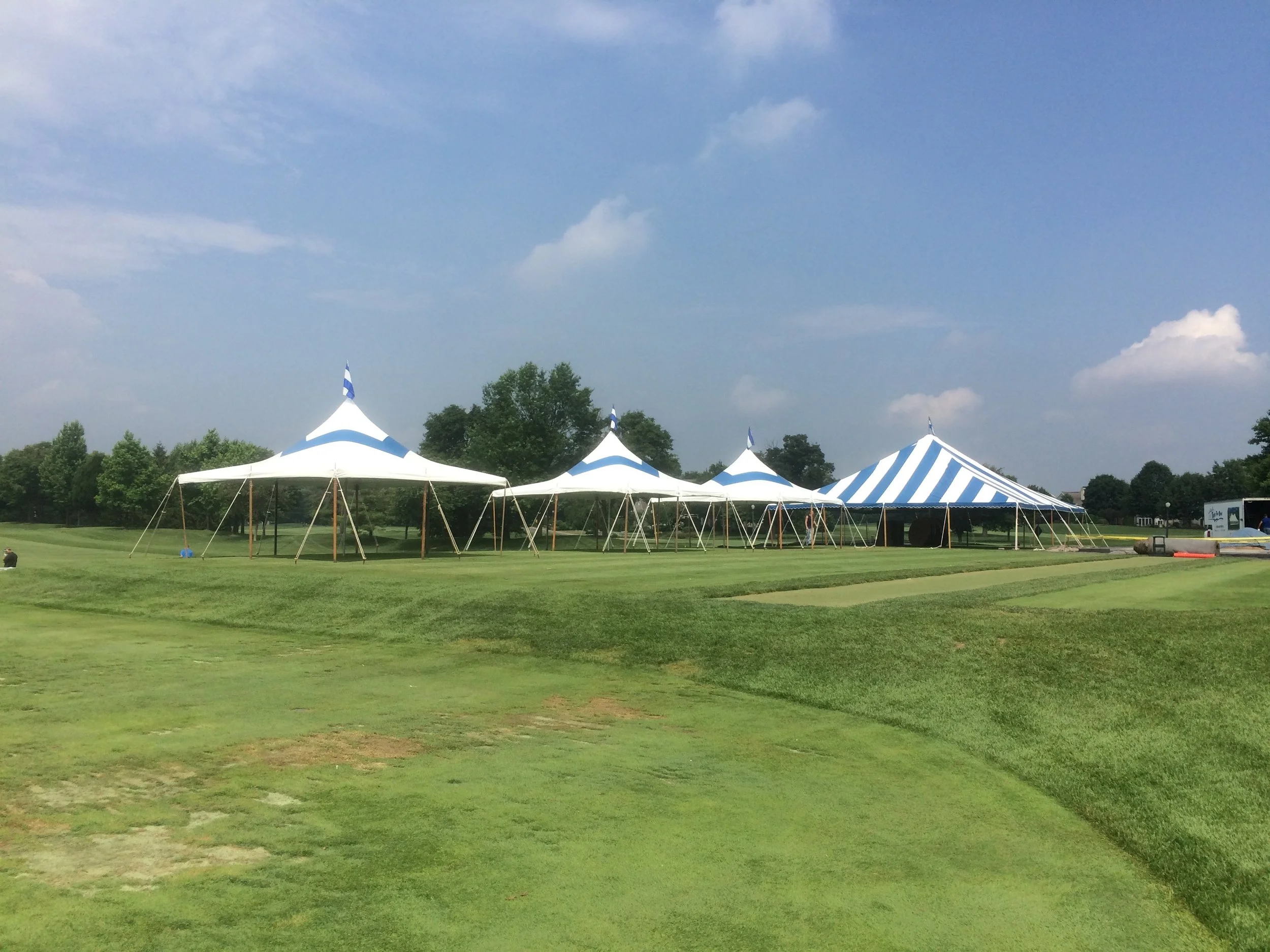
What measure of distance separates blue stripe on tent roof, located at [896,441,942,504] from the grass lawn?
28025mm

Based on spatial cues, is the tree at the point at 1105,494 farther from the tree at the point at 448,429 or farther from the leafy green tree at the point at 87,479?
the leafy green tree at the point at 87,479

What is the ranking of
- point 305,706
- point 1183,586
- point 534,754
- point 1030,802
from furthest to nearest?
point 1183,586
point 305,706
point 534,754
point 1030,802

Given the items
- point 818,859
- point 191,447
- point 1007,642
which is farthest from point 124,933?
point 191,447

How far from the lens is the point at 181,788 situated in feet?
17.1

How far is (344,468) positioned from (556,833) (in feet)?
66.3

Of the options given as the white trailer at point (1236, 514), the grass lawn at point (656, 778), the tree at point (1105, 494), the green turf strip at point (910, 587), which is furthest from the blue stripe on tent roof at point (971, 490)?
the tree at point (1105, 494)

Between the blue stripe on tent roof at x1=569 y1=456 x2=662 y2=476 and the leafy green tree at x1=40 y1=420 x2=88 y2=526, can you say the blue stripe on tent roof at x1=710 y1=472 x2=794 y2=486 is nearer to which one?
the blue stripe on tent roof at x1=569 y1=456 x2=662 y2=476

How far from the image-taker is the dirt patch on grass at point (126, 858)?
12.7 ft

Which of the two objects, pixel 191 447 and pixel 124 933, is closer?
pixel 124 933

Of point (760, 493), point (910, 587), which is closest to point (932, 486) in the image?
point (760, 493)

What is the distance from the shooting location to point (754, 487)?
1609 inches

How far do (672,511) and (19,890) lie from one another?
5531 cm

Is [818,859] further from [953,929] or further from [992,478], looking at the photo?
[992,478]

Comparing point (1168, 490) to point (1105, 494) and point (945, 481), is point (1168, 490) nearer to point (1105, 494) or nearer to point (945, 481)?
point (1105, 494)
